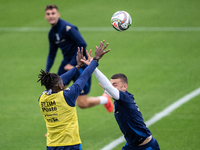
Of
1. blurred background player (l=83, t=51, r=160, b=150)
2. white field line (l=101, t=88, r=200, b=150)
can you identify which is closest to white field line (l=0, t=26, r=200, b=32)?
white field line (l=101, t=88, r=200, b=150)

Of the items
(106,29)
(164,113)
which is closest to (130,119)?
(164,113)

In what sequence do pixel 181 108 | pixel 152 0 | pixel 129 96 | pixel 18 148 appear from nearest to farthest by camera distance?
pixel 129 96 → pixel 18 148 → pixel 181 108 → pixel 152 0

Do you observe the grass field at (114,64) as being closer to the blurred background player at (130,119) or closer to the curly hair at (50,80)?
the blurred background player at (130,119)

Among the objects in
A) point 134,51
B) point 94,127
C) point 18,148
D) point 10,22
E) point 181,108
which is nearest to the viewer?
point 18,148

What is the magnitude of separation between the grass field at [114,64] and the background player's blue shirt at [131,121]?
1894mm

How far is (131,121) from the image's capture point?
216 inches

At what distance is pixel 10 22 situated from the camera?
18500mm

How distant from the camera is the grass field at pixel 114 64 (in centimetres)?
803

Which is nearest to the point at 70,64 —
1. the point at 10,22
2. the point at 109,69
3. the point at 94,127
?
the point at 94,127

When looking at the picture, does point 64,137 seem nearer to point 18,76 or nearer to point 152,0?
point 18,76

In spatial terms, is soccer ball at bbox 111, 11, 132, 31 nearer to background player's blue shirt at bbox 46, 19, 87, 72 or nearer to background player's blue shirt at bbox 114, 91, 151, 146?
background player's blue shirt at bbox 46, 19, 87, 72

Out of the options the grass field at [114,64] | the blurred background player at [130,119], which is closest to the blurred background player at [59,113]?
the blurred background player at [130,119]

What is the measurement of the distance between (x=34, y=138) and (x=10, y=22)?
1195 centimetres

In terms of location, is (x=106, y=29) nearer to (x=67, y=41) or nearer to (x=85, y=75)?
(x=67, y=41)
